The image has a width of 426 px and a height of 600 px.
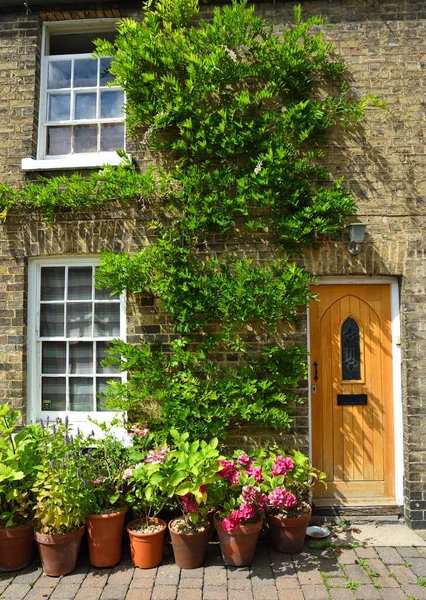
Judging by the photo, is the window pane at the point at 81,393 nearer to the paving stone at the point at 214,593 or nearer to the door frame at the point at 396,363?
the paving stone at the point at 214,593

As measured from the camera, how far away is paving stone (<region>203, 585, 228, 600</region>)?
369 cm

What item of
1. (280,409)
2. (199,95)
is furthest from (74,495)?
(199,95)

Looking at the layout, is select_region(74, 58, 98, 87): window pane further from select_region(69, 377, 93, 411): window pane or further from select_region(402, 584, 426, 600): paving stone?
select_region(402, 584, 426, 600): paving stone

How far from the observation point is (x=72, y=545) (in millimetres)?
4078

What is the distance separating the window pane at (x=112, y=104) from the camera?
5.48 meters

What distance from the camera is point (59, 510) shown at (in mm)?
3953

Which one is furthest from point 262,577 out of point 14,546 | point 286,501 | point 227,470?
point 14,546

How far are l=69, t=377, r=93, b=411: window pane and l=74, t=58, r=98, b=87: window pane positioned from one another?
3397 millimetres

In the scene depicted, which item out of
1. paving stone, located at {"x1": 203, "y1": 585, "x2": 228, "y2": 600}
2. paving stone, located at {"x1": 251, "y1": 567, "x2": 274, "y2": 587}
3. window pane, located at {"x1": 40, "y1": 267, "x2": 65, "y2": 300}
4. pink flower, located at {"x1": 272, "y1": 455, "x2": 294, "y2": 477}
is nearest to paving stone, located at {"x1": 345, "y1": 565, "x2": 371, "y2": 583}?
paving stone, located at {"x1": 251, "y1": 567, "x2": 274, "y2": 587}

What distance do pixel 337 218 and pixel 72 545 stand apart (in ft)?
12.9

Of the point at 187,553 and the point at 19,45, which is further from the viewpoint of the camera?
the point at 19,45

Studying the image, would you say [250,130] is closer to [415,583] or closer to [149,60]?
[149,60]

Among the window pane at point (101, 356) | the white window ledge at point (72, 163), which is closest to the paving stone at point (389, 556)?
the window pane at point (101, 356)

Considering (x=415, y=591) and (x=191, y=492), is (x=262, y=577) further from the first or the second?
(x=415, y=591)
